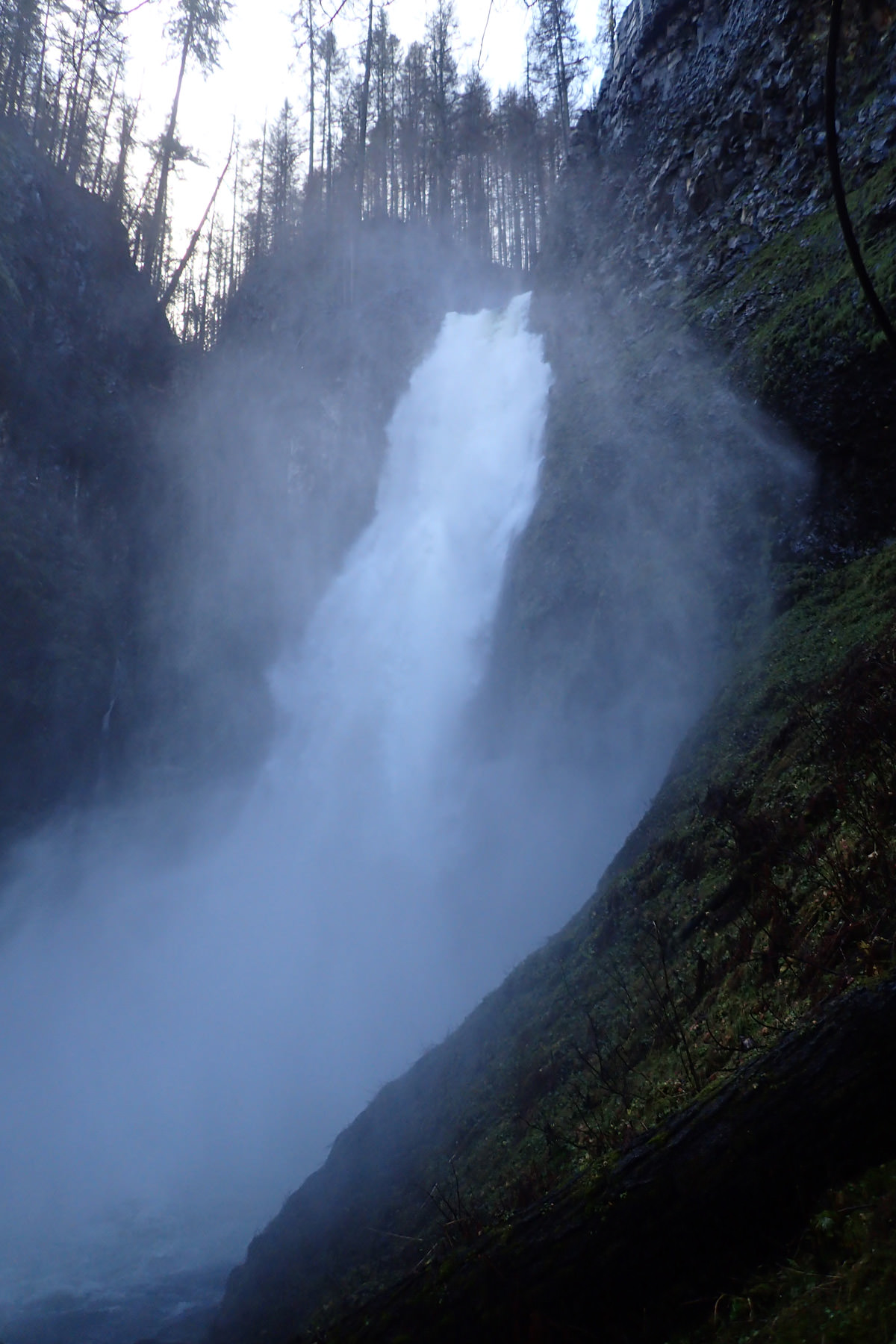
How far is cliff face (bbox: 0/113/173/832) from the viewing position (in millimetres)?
22578

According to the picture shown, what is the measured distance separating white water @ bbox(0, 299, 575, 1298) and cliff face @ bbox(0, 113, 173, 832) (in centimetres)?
349

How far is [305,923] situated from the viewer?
22422 millimetres

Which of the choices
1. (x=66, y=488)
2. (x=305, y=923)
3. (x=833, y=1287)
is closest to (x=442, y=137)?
(x=66, y=488)

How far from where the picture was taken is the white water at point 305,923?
17.7 m

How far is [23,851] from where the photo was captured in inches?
933

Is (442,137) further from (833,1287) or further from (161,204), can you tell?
(833,1287)

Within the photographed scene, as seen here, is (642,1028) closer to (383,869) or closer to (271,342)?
(383,869)

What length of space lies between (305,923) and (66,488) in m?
15.3

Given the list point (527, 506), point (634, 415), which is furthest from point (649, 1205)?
point (527, 506)

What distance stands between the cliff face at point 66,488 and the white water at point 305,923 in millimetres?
3488

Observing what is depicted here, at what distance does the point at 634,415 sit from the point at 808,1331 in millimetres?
18395

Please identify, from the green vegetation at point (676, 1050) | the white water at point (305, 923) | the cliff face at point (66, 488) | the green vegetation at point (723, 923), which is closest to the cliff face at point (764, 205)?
the green vegetation at point (676, 1050)

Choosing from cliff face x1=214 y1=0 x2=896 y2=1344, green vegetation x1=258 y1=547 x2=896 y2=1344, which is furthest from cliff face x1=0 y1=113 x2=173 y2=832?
green vegetation x1=258 y1=547 x2=896 y2=1344

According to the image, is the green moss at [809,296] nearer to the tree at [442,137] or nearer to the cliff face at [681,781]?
the cliff face at [681,781]
